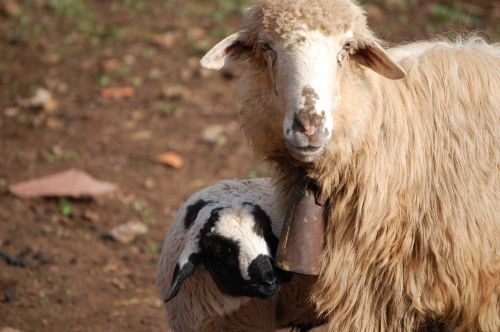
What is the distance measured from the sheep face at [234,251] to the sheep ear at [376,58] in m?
1.01

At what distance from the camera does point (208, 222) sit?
14.0ft

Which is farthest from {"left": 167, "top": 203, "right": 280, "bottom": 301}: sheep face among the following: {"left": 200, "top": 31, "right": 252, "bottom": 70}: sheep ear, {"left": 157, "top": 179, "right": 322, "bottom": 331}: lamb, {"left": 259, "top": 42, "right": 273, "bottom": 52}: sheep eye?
{"left": 259, "top": 42, "right": 273, "bottom": 52}: sheep eye

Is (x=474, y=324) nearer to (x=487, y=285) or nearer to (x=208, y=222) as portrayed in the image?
(x=487, y=285)

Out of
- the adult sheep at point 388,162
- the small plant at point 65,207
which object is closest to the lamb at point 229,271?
the adult sheep at point 388,162

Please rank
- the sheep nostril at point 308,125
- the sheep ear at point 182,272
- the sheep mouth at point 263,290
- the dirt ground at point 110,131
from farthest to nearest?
the dirt ground at point 110,131 < the sheep ear at point 182,272 < the sheep mouth at point 263,290 < the sheep nostril at point 308,125

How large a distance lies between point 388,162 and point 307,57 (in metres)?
0.68

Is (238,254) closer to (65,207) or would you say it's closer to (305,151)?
(305,151)

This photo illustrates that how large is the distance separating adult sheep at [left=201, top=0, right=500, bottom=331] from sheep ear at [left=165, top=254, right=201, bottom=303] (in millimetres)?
641

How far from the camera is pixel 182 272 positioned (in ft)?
13.4

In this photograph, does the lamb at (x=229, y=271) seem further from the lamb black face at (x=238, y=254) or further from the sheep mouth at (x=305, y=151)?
the sheep mouth at (x=305, y=151)

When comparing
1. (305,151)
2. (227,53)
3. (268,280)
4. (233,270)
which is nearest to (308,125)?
(305,151)

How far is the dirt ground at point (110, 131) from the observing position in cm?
564

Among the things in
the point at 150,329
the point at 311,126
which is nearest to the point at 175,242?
the point at 150,329

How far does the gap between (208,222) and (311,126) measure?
102 cm
